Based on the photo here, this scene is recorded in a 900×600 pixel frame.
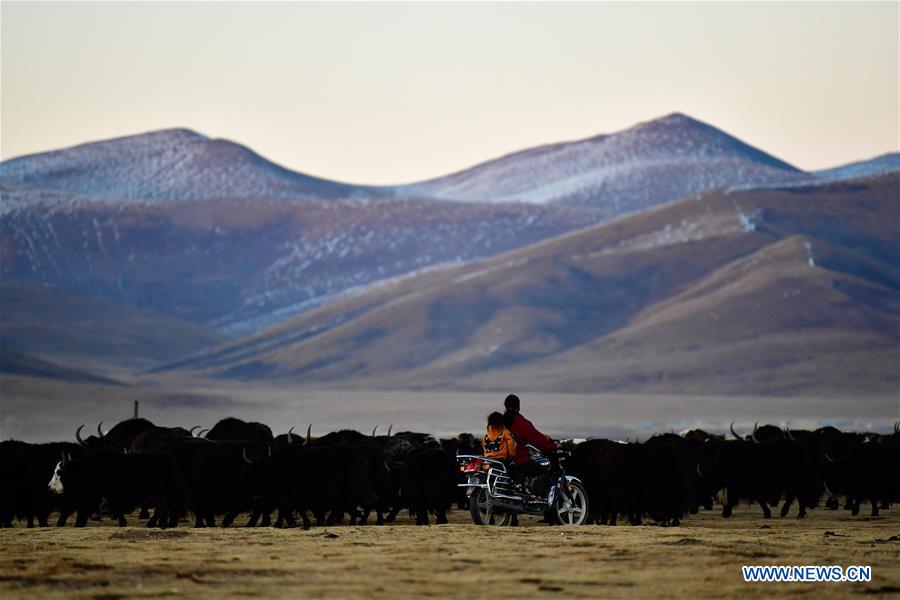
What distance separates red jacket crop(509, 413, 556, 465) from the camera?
17.9 meters

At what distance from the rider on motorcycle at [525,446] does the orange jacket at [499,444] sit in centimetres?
7

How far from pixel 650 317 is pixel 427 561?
145868 mm

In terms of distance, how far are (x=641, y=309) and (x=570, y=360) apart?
21846 mm

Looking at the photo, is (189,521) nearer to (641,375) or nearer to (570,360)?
(641,375)

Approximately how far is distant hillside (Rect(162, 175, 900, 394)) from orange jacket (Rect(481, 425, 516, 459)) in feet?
353

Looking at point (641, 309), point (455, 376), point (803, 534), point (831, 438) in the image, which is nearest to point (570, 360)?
point (455, 376)

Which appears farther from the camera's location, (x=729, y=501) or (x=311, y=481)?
(x=729, y=501)

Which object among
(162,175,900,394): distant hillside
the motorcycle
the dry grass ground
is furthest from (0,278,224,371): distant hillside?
the dry grass ground

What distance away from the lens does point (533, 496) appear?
18.0 metres

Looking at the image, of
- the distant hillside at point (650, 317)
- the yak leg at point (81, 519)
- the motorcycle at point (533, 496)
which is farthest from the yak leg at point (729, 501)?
the distant hillside at point (650, 317)

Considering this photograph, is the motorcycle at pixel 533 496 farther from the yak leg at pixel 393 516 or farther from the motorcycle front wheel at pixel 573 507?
the yak leg at pixel 393 516

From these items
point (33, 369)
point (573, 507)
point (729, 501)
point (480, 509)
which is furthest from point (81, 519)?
point (33, 369)

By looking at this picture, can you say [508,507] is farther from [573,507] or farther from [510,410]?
[510,410]

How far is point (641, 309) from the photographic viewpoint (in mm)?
164500
